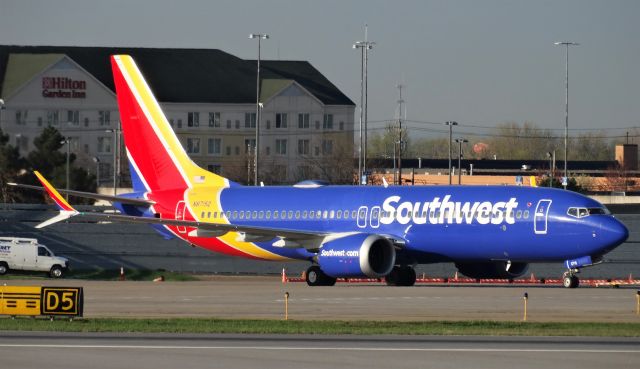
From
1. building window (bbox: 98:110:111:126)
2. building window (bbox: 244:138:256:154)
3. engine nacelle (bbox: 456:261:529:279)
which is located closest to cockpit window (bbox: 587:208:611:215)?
engine nacelle (bbox: 456:261:529:279)

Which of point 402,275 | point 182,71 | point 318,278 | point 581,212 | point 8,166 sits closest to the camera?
point 581,212

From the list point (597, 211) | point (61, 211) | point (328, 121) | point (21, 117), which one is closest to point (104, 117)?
point (21, 117)

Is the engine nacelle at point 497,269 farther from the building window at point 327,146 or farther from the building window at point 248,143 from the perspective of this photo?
the building window at point 248,143

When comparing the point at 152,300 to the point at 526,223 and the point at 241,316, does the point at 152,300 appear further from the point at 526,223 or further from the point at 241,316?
the point at 526,223

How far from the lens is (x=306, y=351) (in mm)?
27594

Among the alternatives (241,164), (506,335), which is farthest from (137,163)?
(241,164)

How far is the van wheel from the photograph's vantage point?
6384 cm

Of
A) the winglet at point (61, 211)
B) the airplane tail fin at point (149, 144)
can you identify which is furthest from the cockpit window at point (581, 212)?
the winglet at point (61, 211)

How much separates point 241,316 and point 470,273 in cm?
1807

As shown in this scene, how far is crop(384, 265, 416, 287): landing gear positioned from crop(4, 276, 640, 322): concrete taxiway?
0.94 m

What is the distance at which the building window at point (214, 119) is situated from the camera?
15050cm

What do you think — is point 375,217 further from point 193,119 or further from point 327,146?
point 327,146

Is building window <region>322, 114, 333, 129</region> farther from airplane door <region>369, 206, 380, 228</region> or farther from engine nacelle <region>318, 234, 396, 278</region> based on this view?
engine nacelle <region>318, 234, 396, 278</region>

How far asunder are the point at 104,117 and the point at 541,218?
99954 mm
